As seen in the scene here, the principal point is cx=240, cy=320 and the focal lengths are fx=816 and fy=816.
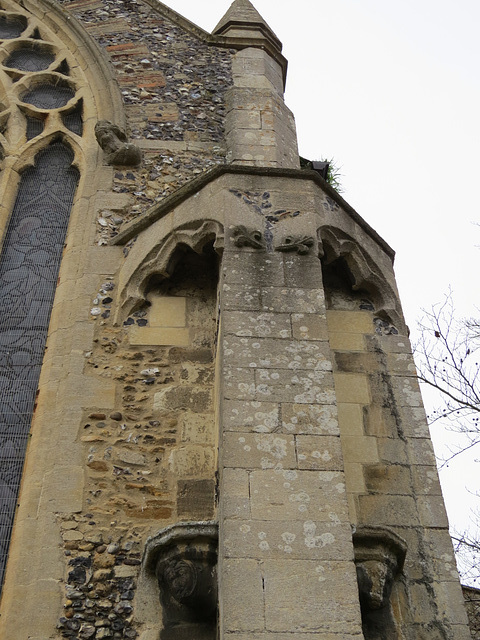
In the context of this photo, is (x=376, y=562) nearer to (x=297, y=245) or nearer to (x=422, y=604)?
(x=422, y=604)

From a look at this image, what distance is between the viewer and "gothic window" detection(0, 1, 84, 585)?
5801mm

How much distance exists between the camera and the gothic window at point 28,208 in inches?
228

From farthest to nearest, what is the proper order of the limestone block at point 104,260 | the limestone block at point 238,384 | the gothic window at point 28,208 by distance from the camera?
the limestone block at point 104,260, the gothic window at point 28,208, the limestone block at point 238,384

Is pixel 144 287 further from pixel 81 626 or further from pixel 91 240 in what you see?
pixel 81 626

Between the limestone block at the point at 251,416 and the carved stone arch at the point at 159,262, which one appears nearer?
the limestone block at the point at 251,416

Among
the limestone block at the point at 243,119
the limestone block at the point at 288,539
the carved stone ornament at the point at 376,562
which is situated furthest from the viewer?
the limestone block at the point at 243,119

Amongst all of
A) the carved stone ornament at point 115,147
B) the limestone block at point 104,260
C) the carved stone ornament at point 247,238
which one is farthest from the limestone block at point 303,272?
the carved stone ornament at point 115,147

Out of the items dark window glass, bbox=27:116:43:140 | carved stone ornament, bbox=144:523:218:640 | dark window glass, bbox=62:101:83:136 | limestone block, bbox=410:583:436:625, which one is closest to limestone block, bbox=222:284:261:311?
carved stone ornament, bbox=144:523:218:640

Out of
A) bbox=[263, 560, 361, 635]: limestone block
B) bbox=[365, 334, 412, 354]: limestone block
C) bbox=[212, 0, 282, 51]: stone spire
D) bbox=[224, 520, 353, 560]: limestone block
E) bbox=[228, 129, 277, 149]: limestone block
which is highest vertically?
bbox=[212, 0, 282, 51]: stone spire

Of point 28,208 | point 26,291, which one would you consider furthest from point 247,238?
point 28,208

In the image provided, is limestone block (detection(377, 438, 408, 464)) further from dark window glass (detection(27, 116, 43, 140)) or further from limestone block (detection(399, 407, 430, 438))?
dark window glass (detection(27, 116, 43, 140))

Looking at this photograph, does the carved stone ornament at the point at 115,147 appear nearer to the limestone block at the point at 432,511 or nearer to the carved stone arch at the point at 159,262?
the carved stone arch at the point at 159,262

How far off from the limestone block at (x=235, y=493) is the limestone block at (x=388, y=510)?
107 cm

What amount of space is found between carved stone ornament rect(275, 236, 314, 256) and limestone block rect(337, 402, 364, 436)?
1.09 meters
